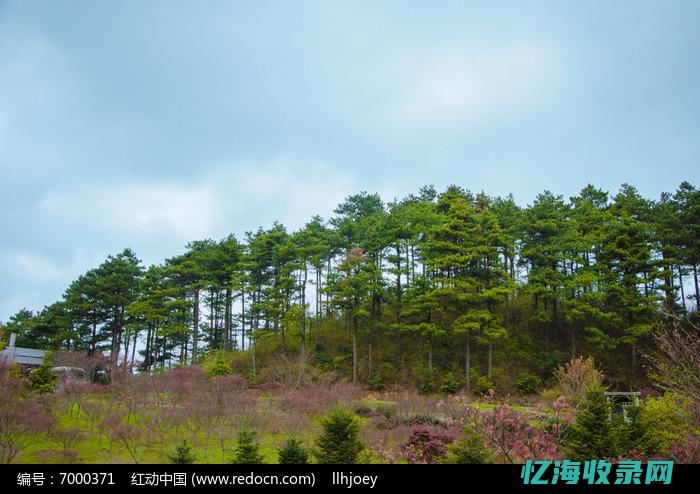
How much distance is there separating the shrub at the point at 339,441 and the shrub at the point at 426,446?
195cm

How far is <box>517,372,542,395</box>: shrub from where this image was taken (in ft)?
75.4

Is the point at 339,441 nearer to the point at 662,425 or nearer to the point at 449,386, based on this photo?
the point at 662,425

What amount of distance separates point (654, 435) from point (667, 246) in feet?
60.4

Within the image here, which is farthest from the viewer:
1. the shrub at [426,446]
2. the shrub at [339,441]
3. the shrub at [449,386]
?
the shrub at [449,386]

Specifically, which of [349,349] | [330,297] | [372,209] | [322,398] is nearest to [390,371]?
[349,349]

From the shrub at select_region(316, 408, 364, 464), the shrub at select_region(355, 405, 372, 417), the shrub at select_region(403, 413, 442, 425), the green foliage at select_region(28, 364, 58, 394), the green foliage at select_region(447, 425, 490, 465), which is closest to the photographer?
the green foliage at select_region(447, 425, 490, 465)

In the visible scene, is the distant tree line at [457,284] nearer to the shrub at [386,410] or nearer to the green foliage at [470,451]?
the shrub at [386,410]

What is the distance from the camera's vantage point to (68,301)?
1398 inches

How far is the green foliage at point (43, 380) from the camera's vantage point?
18.6 metres

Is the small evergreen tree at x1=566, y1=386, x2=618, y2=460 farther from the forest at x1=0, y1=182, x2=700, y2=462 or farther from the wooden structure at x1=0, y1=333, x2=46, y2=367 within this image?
the wooden structure at x1=0, y1=333, x2=46, y2=367

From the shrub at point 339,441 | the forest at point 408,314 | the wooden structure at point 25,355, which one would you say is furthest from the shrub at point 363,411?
the wooden structure at point 25,355

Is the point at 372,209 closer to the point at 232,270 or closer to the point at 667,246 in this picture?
the point at 232,270

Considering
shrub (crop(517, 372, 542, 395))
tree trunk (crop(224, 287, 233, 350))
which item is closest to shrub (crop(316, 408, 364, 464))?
shrub (crop(517, 372, 542, 395))

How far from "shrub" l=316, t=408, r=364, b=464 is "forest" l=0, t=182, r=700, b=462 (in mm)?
3913
